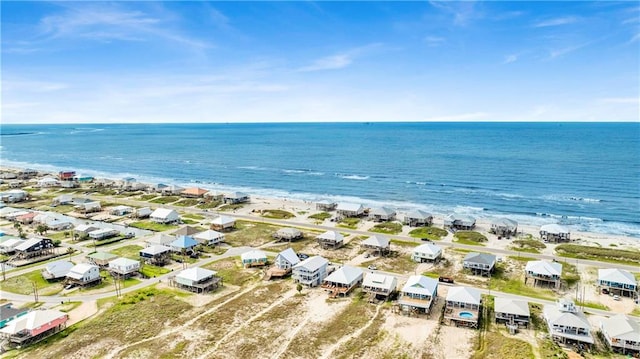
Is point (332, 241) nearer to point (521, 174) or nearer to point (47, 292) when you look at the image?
point (47, 292)

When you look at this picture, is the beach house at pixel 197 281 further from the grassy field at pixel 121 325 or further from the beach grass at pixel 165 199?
the beach grass at pixel 165 199

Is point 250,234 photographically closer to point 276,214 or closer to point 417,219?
point 276,214

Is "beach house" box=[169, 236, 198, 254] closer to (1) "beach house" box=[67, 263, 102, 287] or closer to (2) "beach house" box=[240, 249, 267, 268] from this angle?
(2) "beach house" box=[240, 249, 267, 268]

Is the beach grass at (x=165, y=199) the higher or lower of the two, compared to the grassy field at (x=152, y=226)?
higher

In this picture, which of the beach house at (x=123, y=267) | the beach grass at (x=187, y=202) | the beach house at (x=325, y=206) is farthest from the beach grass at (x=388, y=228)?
the beach grass at (x=187, y=202)

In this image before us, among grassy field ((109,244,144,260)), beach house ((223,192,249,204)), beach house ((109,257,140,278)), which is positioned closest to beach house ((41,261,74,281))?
beach house ((109,257,140,278))

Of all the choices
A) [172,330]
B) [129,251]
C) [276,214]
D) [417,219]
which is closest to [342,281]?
[172,330]

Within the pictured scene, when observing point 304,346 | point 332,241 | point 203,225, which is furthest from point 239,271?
point 203,225

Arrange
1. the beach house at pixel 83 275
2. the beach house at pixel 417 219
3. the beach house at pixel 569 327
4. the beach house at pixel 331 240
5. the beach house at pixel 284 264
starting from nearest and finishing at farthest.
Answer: the beach house at pixel 569 327 < the beach house at pixel 83 275 < the beach house at pixel 284 264 < the beach house at pixel 331 240 < the beach house at pixel 417 219
